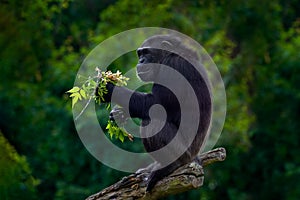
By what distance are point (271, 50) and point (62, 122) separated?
225 inches

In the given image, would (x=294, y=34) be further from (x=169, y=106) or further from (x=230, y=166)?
(x=169, y=106)

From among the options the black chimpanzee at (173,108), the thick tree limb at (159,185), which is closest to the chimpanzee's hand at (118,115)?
the black chimpanzee at (173,108)

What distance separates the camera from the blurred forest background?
1446 centimetres

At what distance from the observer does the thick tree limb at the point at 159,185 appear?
800 cm

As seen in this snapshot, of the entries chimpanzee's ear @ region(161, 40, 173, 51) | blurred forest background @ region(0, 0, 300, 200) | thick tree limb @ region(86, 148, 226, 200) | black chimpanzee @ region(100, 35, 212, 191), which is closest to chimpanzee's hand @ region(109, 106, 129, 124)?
black chimpanzee @ region(100, 35, 212, 191)

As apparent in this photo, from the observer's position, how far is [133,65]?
46.8ft

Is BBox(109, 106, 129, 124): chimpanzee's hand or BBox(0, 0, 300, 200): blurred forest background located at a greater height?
BBox(0, 0, 300, 200): blurred forest background

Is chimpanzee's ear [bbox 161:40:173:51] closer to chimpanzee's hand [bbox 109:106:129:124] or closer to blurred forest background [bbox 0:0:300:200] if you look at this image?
chimpanzee's hand [bbox 109:106:129:124]

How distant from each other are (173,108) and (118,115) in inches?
26.0

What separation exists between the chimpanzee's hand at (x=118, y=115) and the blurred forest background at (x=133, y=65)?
17.0ft

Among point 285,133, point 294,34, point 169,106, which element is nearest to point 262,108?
point 285,133

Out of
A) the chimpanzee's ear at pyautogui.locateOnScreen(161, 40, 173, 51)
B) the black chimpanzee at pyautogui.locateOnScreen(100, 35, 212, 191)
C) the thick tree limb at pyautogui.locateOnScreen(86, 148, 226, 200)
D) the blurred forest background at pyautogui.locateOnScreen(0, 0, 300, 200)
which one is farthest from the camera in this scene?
the blurred forest background at pyautogui.locateOnScreen(0, 0, 300, 200)

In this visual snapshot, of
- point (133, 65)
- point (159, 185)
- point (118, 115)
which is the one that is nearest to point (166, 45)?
point (118, 115)

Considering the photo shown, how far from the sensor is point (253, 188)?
16797 mm
